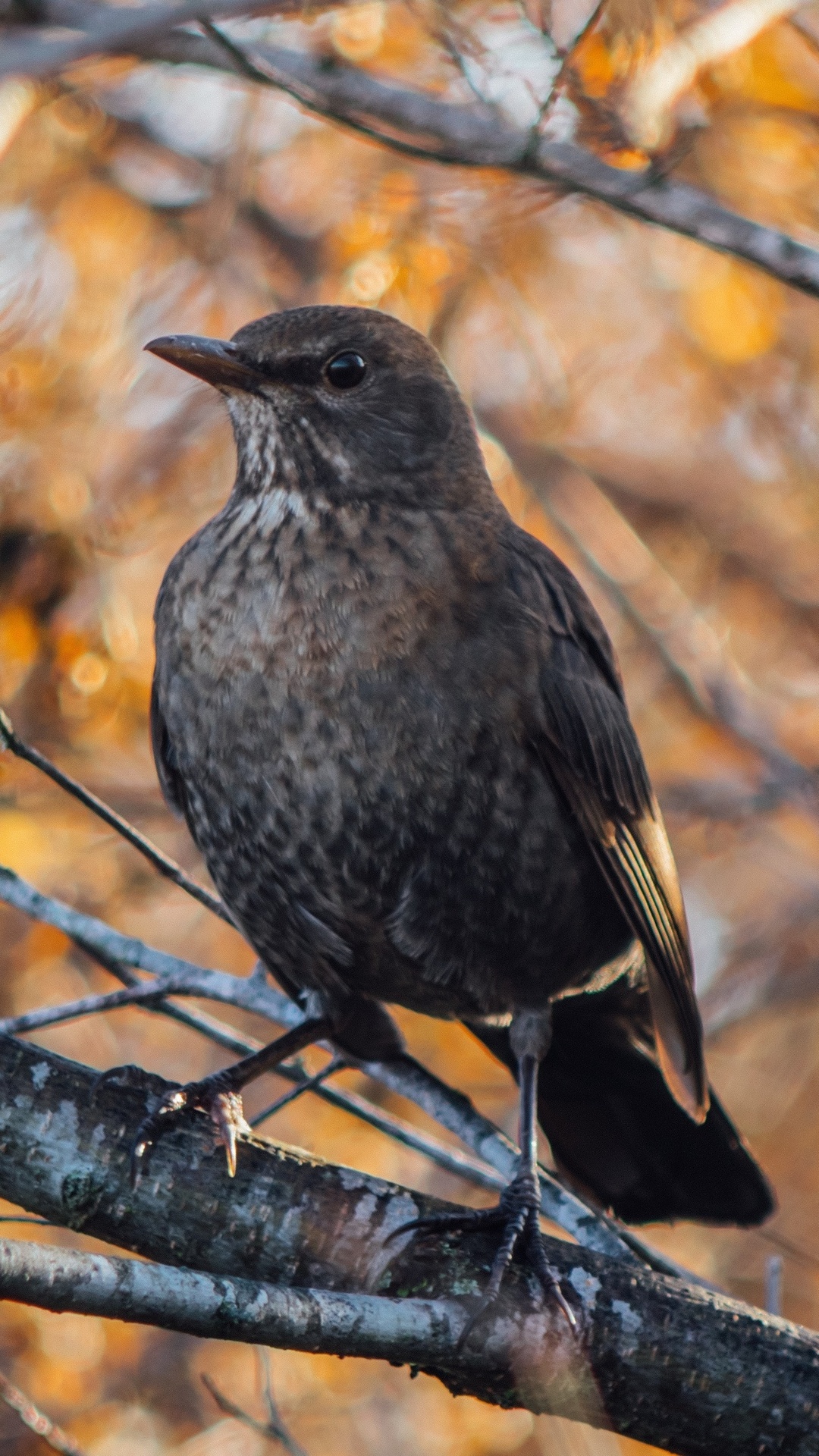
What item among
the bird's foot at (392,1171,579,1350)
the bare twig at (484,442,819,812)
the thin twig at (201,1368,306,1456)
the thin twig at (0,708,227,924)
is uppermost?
the bare twig at (484,442,819,812)

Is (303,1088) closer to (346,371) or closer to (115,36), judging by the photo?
(346,371)

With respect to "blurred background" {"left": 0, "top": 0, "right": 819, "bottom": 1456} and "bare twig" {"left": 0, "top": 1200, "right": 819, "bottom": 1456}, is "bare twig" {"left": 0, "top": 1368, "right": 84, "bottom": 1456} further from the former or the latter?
"blurred background" {"left": 0, "top": 0, "right": 819, "bottom": 1456}

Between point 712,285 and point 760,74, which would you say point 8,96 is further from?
point 712,285

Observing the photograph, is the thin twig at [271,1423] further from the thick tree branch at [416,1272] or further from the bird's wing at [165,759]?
the bird's wing at [165,759]

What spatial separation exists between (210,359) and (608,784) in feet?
4.83

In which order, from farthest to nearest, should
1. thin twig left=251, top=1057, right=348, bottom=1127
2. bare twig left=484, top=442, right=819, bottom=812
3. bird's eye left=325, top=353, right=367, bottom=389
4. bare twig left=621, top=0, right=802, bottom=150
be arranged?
1. bare twig left=484, top=442, right=819, bottom=812
2. bird's eye left=325, top=353, right=367, bottom=389
3. bare twig left=621, top=0, right=802, bottom=150
4. thin twig left=251, top=1057, right=348, bottom=1127

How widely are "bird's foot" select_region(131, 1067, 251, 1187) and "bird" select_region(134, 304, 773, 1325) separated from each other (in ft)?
0.05

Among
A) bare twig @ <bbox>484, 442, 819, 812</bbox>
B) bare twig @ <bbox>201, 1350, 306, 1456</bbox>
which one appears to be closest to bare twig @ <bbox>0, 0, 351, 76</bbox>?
bare twig @ <bbox>201, 1350, 306, 1456</bbox>

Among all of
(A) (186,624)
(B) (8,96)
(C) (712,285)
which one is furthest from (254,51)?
(C) (712,285)

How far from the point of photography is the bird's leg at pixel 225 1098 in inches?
114

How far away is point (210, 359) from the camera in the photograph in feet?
12.2

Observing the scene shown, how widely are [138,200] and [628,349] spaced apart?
249cm

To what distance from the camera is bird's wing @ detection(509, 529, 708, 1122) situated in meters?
3.75

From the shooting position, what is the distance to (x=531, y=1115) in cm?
374
